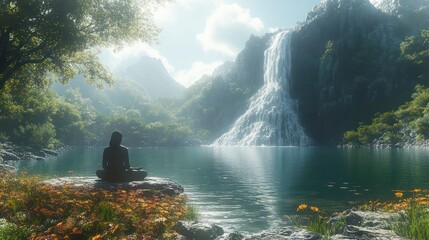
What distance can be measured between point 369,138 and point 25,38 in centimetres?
12268

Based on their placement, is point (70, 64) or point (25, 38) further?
point (70, 64)

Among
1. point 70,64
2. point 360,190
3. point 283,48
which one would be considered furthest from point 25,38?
point 283,48

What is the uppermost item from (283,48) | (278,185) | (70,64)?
(283,48)

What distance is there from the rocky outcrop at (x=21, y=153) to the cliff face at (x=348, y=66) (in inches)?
4850

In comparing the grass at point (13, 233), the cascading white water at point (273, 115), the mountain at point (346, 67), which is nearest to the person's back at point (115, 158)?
the grass at point (13, 233)

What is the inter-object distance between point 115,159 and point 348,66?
582 ft

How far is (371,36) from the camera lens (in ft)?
586

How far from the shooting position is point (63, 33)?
69.5 ft

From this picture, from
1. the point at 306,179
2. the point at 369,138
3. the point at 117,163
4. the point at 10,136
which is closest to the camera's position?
the point at 117,163

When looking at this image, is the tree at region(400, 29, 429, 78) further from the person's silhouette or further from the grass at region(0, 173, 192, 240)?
the grass at region(0, 173, 192, 240)

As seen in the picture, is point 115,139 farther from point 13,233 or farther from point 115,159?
point 13,233

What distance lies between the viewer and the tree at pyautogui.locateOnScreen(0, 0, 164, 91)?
68.7ft

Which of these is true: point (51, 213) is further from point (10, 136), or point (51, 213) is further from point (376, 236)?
point (10, 136)

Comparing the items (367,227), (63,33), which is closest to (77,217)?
(367,227)
